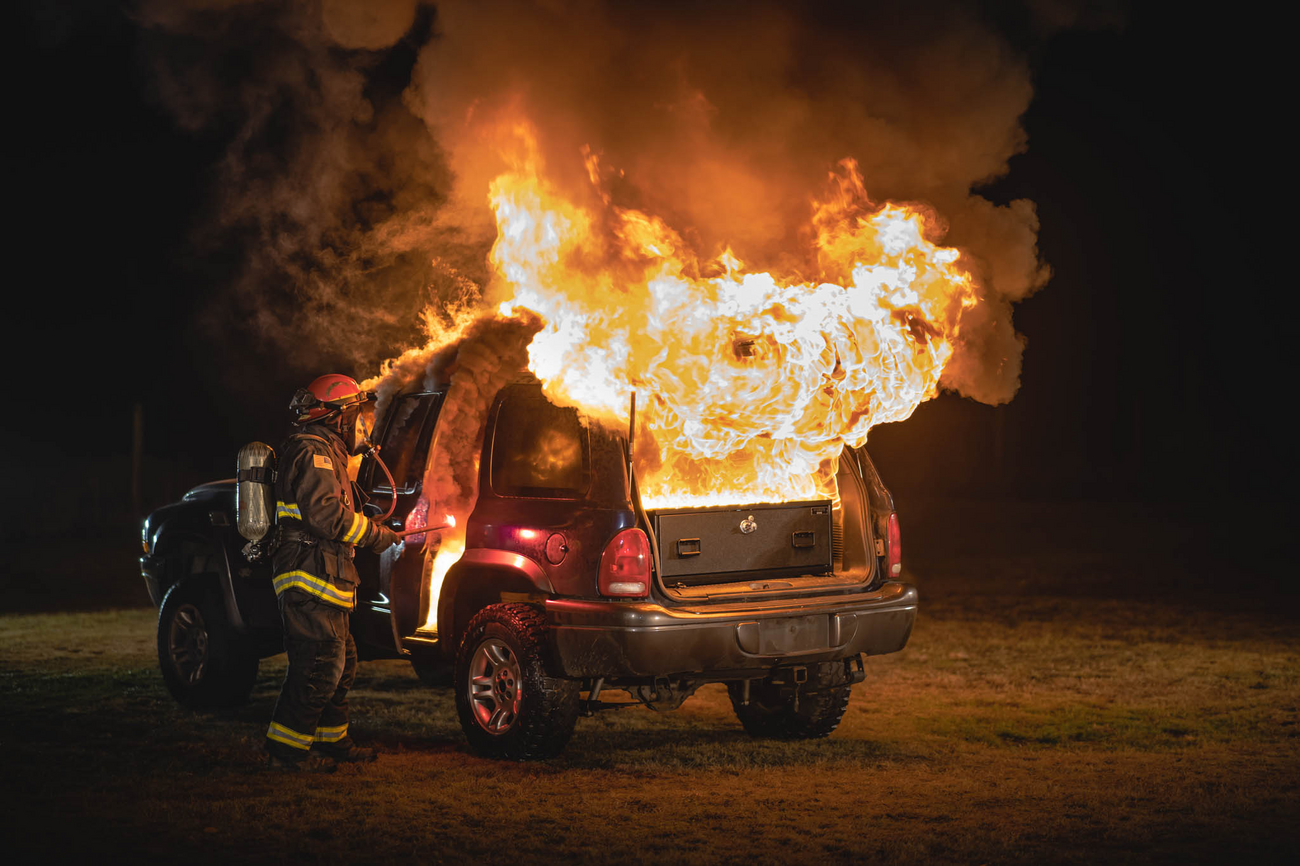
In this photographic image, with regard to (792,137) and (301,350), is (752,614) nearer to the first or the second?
(792,137)

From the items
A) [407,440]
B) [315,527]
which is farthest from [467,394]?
[315,527]

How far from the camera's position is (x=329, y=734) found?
22.6 ft

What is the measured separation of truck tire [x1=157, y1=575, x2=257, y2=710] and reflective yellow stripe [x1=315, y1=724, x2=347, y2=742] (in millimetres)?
1668

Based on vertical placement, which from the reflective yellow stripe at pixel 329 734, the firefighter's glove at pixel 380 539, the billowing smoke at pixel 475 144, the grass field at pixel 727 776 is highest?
the billowing smoke at pixel 475 144

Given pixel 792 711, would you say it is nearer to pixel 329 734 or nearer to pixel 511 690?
pixel 511 690

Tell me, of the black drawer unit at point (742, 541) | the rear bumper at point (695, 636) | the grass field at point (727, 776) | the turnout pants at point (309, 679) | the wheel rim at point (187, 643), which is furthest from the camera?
the wheel rim at point (187, 643)

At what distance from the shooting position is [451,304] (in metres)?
9.61

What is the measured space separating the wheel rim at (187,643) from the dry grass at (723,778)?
0.29 metres

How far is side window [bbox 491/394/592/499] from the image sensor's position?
22.7ft

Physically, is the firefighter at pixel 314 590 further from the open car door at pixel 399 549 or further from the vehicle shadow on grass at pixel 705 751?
the vehicle shadow on grass at pixel 705 751

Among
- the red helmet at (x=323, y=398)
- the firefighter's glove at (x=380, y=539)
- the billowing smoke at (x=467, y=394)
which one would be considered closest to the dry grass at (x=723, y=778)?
the firefighter's glove at (x=380, y=539)

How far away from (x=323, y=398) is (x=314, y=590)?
3.50ft

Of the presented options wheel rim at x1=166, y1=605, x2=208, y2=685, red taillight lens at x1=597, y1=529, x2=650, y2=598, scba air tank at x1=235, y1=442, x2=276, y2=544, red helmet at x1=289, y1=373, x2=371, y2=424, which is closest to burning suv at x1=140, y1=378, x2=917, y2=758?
red taillight lens at x1=597, y1=529, x2=650, y2=598

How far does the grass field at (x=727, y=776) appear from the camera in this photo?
5.27 metres
